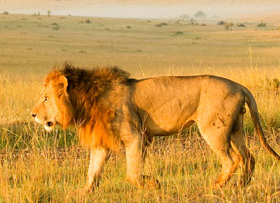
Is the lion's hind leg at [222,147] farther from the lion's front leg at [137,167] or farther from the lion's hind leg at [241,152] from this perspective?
the lion's front leg at [137,167]

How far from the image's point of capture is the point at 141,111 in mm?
5359

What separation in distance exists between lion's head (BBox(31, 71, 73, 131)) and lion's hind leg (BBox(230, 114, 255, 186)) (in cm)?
145

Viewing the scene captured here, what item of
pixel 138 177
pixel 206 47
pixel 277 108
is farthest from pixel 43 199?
pixel 206 47

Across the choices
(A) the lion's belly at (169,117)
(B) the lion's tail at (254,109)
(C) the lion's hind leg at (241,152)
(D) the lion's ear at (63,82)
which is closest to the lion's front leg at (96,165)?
(A) the lion's belly at (169,117)

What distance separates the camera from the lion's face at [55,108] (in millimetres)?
5332

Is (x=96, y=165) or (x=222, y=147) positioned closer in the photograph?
(x=222, y=147)

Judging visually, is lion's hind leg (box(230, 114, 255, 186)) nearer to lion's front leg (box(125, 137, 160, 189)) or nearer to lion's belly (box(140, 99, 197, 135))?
lion's belly (box(140, 99, 197, 135))

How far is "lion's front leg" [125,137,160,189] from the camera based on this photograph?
196 inches

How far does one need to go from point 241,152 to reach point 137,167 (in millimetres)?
958

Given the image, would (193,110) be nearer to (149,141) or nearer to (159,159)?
(149,141)

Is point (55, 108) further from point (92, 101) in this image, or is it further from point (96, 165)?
point (96, 165)

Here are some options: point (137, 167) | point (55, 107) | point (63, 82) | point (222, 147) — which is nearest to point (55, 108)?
point (55, 107)

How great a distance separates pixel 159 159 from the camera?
6.30 m

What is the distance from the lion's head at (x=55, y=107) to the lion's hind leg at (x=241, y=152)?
1450mm
